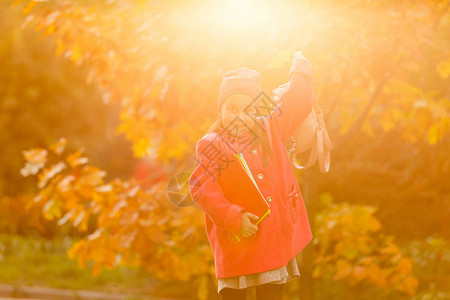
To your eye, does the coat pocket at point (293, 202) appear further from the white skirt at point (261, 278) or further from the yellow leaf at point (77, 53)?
the yellow leaf at point (77, 53)

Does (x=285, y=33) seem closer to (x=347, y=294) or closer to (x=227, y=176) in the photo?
(x=227, y=176)

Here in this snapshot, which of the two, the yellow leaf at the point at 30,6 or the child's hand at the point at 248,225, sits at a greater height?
the child's hand at the point at 248,225

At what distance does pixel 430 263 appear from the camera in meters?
7.09

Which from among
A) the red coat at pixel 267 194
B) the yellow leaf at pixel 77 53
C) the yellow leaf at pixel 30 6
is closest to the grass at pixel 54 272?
the yellow leaf at pixel 77 53

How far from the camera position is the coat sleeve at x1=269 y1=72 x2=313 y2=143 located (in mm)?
1691

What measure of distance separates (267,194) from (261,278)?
26 centimetres

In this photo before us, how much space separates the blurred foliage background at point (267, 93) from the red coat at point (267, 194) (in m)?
0.45

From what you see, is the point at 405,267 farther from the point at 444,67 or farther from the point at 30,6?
the point at 30,6

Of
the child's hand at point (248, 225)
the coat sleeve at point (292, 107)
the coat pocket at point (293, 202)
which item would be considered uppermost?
the coat sleeve at point (292, 107)

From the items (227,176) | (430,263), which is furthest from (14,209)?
(227,176)

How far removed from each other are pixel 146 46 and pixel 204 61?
0.42m

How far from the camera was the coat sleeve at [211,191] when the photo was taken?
1589mm

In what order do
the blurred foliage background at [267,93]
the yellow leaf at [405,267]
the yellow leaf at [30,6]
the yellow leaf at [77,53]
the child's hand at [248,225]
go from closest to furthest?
the child's hand at [248,225] < the blurred foliage background at [267,93] < the yellow leaf at [30,6] < the yellow leaf at [77,53] < the yellow leaf at [405,267]

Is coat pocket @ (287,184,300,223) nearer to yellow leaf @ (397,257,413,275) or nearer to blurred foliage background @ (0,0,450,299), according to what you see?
blurred foliage background @ (0,0,450,299)
